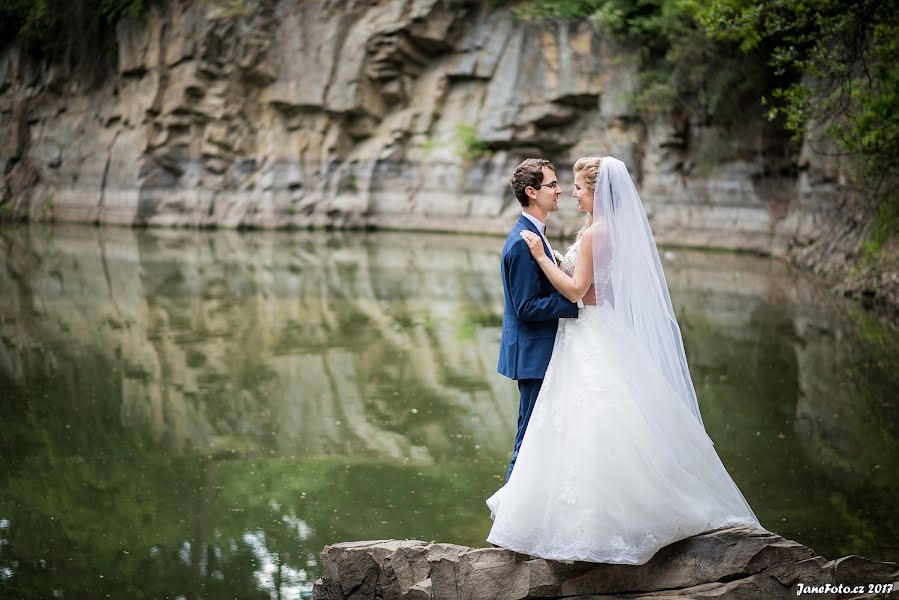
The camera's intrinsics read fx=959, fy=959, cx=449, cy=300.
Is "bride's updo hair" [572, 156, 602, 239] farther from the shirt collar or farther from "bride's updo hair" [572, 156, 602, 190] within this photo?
the shirt collar

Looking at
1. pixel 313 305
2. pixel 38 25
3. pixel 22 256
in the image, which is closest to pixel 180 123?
pixel 38 25

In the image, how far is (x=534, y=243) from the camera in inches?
208

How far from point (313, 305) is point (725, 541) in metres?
13.6

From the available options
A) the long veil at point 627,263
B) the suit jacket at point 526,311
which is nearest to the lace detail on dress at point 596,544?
the long veil at point 627,263

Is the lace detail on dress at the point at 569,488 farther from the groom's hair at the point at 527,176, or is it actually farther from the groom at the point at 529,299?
the groom's hair at the point at 527,176

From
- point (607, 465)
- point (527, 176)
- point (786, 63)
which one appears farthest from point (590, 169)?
point (786, 63)

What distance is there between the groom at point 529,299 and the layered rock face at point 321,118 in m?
28.3

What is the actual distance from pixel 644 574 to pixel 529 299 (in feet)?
5.19

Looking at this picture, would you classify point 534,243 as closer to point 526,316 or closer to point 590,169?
point 526,316

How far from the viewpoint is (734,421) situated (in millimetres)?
10117

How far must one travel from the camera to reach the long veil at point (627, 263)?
17.4 ft

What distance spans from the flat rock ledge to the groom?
683 mm

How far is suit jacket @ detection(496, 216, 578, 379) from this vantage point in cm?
532

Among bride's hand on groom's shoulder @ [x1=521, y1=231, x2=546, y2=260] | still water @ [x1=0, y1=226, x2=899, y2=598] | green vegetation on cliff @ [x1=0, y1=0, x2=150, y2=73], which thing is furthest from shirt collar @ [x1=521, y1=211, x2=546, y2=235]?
green vegetation on cliff @ [x1=0, y1=0, x2=150, y2=73]
